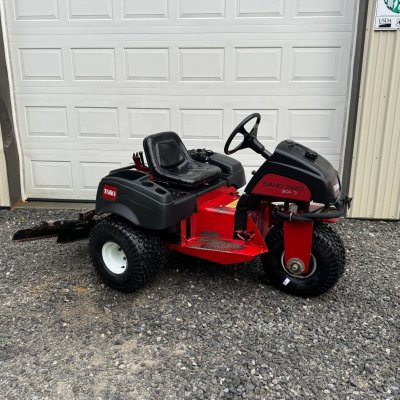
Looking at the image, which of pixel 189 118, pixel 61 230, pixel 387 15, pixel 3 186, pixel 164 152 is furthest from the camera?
pixel 3 186

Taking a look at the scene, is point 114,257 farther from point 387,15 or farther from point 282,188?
point 387,15

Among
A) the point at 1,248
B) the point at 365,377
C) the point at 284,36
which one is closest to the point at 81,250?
the point at 1,248

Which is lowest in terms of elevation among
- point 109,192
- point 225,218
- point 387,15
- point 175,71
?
point 225,218

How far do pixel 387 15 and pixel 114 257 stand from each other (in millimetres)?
3281

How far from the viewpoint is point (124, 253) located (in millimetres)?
3096

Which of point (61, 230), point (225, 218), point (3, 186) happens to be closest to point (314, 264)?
point (225, 218)

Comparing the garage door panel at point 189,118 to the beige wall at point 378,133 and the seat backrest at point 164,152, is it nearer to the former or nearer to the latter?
the beige wall at point 378,133

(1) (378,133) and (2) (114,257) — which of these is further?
(1) (378,133)

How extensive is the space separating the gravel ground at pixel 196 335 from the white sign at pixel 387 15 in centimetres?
216

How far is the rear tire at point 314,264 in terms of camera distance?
9.49ft

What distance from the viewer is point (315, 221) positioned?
294 centimetres

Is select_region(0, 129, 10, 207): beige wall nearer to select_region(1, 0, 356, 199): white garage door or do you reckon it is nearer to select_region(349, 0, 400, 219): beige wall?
select_region(1, 0, 356, 199): white garage door

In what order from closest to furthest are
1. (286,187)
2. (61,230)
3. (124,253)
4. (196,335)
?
(196,335)
(286,187)
(124,253)
(61,230)

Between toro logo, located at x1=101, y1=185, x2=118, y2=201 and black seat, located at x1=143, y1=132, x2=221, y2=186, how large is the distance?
0.32 m
